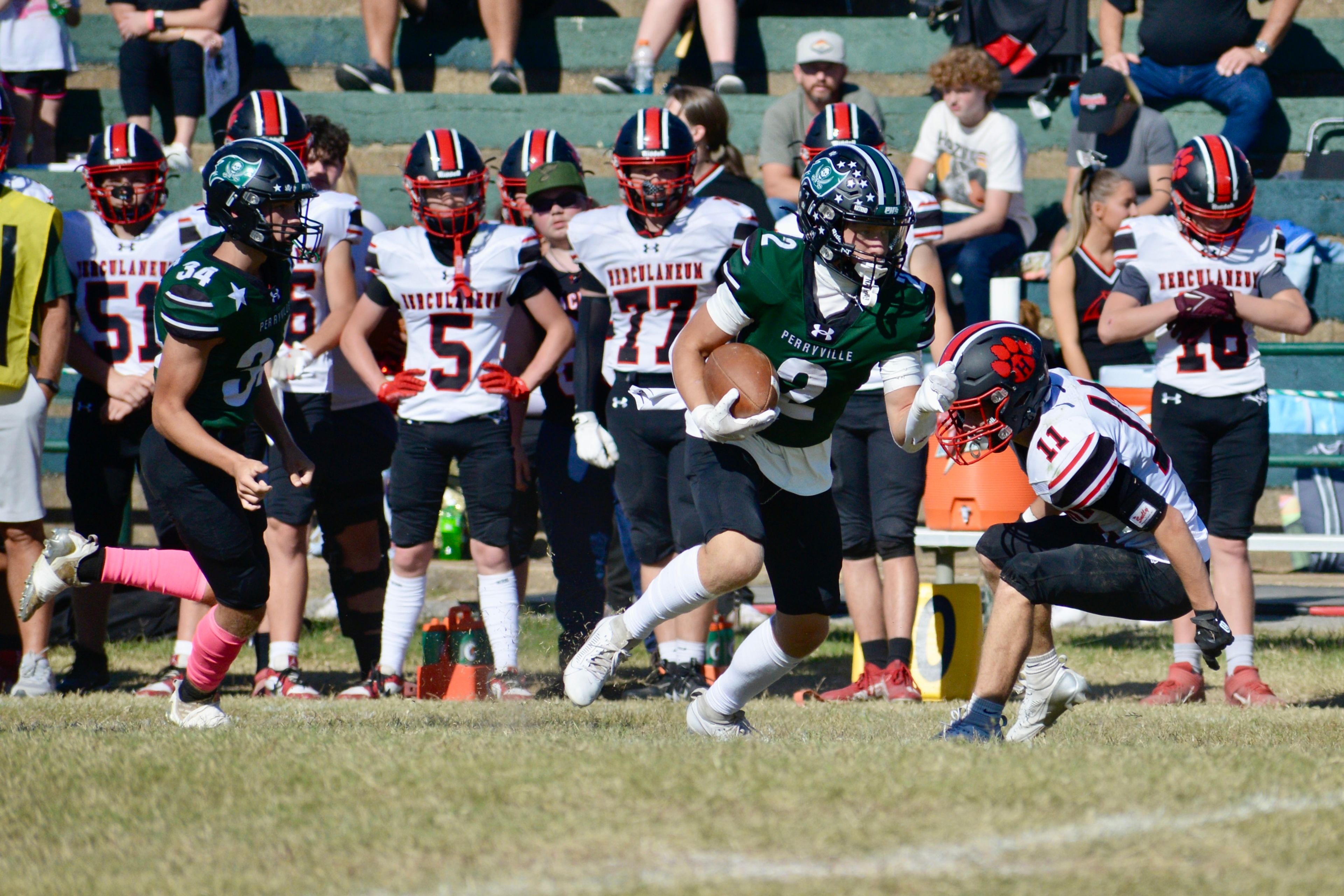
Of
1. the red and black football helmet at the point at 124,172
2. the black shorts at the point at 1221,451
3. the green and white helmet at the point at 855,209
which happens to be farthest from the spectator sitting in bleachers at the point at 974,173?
the red and black football helmet at the point at 124,172

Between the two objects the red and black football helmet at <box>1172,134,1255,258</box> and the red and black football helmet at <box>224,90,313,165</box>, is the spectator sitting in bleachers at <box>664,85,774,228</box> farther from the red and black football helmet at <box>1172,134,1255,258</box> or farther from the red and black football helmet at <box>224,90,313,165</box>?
the red and black football helmet at <box>1172,134,1255,258</box>

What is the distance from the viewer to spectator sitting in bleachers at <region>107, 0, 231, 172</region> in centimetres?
1072

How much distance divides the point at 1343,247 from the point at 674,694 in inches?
230

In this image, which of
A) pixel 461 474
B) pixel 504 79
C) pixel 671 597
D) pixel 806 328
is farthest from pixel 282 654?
pixel 504 79

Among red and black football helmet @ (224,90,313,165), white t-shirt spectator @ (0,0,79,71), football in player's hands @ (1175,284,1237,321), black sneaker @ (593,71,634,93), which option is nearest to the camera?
football in player's hands @ (1175,284,1237,321)

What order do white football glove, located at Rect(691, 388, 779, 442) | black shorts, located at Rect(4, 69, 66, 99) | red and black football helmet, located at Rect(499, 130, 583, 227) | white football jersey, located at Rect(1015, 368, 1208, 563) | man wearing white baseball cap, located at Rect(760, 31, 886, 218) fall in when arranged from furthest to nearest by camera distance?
black shorts, located at Rect(4, 69, 66, 99) → man wearing white baseball cap, located at Rect(760, 31, 886, 218) → red and black football helmet, located at Rect(499, 130, 583, 227) → white football jersey, located at Rect(1015, 368, 1208, 563) → white football glove, located at Rect(691, 388, 779, 442)

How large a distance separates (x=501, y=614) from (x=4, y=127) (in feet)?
10.5

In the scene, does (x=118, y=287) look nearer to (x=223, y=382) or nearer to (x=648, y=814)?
(x=223, y=382)

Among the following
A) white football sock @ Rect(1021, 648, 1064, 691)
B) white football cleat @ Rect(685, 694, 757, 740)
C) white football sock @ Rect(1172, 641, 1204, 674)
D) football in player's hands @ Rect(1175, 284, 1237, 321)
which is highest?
football in player's hands @ Rect(1175, 284, 1237, 321)

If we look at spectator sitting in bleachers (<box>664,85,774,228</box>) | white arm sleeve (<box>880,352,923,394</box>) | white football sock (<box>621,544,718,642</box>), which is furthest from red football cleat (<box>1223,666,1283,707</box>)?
spectator sitting in bleachers (<box>664,85,774,228</box>)

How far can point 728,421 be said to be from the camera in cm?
473

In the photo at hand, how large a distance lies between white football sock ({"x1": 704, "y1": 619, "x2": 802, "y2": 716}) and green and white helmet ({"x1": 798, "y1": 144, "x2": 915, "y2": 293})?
4.05 ft

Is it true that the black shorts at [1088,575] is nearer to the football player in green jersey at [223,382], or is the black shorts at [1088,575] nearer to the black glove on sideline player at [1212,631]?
the black glove on sideline player at [1212,631]

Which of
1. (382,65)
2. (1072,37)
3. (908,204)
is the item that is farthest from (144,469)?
(1072,37)
